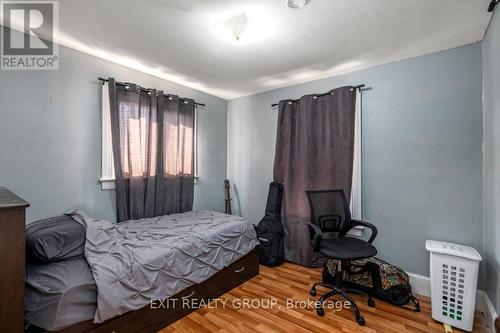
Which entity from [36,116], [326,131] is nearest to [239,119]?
[326,131]

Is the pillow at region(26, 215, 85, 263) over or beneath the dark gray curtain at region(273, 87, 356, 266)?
beneath

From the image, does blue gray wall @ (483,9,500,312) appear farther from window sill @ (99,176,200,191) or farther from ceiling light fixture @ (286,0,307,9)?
window sill @ (99,176,200,191)

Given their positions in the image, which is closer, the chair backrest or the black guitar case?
the chair backrest

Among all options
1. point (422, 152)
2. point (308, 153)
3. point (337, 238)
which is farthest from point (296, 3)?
point (337, 238)

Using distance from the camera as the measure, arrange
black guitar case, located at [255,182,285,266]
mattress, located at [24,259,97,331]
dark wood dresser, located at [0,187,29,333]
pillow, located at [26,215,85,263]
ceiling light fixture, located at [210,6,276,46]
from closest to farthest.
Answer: dark wood dresser, located at [0,187,29,333] < mattress, located at [24,259,97,331] < pillow, located at [26,215,85,263] < ceiling light fixture, located at [210,6,276,46] < black guitar case, located at [255,182,285,266]

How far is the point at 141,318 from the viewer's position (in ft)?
5.37

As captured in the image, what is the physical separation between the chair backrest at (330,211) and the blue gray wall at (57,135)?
2.27 metres

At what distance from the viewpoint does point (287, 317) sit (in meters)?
1.93

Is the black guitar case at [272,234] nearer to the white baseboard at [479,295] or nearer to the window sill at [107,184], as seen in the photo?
the white baseboard at [479,295]

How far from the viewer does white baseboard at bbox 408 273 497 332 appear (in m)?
1.74

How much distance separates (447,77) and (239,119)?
2.70 meters

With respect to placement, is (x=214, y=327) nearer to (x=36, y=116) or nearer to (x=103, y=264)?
(x=103, y=264)

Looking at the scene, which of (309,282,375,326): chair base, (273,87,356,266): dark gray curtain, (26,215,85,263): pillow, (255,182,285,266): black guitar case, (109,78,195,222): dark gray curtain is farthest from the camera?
(255,182,285,266): black guitar case

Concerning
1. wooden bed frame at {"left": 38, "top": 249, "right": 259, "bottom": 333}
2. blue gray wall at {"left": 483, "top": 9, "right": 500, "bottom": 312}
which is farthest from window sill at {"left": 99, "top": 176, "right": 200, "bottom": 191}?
blue gray wall at {"left": 483, "top": 9, "right": 500, "bottom": 312}
